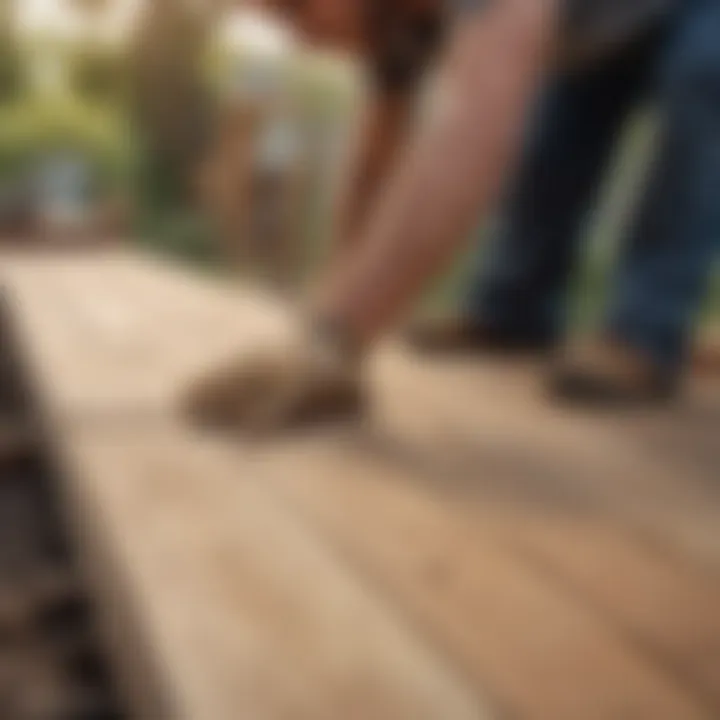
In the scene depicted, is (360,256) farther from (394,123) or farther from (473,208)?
(394,123)

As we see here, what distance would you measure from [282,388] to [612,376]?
29 cm

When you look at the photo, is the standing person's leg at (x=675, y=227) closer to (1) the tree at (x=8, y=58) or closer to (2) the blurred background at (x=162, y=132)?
(2) the blurred background at (x=162, y=132)

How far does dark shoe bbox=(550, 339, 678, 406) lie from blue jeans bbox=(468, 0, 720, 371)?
0.01 meters

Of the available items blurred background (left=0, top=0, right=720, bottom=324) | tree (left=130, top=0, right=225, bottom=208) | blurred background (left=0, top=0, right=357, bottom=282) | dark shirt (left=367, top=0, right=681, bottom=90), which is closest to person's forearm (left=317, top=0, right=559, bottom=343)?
dark shirt (left=367, top=0, right=681, bottom=90)

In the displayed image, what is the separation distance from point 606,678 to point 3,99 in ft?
6.67

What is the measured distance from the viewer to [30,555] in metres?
0.91

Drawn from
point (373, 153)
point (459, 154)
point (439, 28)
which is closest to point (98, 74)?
point (373, 153)

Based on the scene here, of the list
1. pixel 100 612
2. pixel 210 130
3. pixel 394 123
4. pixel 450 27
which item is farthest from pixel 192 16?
pixel 100 612

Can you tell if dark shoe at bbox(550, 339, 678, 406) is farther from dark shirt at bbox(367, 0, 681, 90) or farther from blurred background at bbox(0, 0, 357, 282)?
blurred background at bbox(0, 0, 357, 282)

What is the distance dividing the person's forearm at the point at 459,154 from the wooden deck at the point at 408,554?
121mm

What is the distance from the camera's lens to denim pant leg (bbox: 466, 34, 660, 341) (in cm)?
121

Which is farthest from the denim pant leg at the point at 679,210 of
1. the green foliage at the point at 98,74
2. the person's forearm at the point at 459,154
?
the green foliage at the point at 98,74

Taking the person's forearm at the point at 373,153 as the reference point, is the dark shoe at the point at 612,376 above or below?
below

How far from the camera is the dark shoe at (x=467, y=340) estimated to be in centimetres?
123
